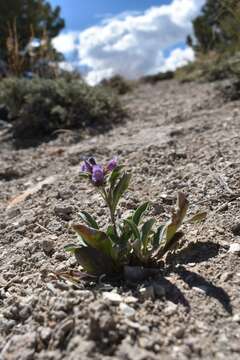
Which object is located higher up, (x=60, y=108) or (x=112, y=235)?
(x=60, y=108)

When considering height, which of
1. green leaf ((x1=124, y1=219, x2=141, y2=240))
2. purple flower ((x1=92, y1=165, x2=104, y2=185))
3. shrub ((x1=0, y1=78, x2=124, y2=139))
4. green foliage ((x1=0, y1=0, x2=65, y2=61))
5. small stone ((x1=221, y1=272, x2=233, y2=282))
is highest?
green foliage ((x1=0, y1=0, x2=65, y2=61))

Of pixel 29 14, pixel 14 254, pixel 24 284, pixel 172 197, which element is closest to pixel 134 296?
pixel 24 284

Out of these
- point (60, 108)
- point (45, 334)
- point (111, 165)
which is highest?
point (60, 108)

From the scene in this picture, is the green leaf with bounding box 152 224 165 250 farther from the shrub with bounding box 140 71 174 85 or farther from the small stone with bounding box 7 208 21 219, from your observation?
the shrub with bounding box 140 71 174 85

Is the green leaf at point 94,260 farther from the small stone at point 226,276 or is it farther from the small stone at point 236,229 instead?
the small stone at point 236,229

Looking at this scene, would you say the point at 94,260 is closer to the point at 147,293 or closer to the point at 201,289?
the point at 147,293

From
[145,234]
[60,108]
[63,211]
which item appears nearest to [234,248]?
[145,234]

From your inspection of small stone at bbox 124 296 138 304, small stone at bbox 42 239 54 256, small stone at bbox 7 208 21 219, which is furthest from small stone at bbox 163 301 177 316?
small stone at bbox 7 208 21 219

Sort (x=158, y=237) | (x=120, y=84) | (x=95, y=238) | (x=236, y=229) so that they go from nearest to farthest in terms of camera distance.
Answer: (x=95, y=238)
(x=158, y=237)
(x=236, y=229)
(x=120, y=84)

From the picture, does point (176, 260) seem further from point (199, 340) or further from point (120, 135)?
point (120, 135)
